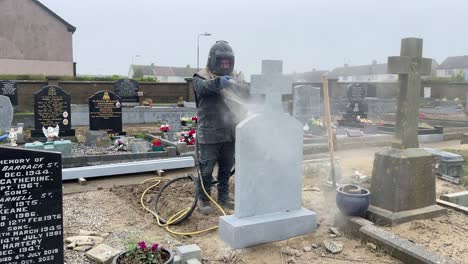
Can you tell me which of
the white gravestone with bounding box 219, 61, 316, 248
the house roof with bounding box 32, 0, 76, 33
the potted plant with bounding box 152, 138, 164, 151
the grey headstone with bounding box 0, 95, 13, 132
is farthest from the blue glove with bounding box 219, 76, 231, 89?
the house roof with bounding box 32, 0, 76, 33

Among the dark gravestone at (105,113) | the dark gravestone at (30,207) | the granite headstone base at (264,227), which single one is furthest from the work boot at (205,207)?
the dark gravestone at (105,113)

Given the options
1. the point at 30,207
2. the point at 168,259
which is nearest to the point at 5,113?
the point at 30,207

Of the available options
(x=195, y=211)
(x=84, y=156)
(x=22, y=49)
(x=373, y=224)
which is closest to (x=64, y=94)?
(x=84, y=156)

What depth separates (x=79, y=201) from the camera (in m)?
5.84

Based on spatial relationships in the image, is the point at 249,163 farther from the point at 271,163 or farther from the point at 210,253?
the point at 210,253

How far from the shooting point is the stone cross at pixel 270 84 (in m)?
4.40

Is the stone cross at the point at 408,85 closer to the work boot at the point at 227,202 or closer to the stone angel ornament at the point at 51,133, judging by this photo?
the work boot at the point at 227,202

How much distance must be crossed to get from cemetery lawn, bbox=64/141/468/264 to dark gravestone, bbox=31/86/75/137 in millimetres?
4766

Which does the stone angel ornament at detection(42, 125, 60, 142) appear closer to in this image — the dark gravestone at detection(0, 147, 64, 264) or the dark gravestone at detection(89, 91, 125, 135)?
the dark gravestone at detection(89, 91, 125, 135)

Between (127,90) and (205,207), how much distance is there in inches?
589

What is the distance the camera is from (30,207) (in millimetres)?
3068

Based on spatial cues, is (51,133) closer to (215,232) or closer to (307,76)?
(307,76)

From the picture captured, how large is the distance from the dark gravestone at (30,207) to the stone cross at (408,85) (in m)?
3.94

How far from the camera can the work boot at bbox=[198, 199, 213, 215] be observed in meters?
5.33
